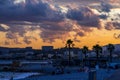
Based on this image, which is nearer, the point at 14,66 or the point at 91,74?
the point at 91,74

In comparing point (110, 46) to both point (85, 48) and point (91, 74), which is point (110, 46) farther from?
point (91, 74)

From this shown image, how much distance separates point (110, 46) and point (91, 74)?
159 meters

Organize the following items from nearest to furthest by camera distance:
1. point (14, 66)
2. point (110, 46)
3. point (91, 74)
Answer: point (91, 74) → point (14, 66) → point (110, 46)

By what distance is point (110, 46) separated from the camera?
17100cm

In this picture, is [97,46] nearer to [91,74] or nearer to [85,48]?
[85,48]

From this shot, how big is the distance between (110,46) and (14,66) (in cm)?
4611

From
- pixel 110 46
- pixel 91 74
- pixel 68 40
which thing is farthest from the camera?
pixel 110 46

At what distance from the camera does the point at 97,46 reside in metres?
166

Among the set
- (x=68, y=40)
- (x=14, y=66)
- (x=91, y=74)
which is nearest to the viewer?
(x=91, y=74)

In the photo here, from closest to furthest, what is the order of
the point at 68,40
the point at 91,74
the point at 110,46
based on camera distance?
the point at 91,74 < the point at 68,40 < the point at 110,46

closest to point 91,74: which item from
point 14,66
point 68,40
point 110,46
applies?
point 14,66

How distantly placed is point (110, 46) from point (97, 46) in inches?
309

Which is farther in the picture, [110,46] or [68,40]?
[110,46]

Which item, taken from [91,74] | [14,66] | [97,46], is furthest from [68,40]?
[91,74]
